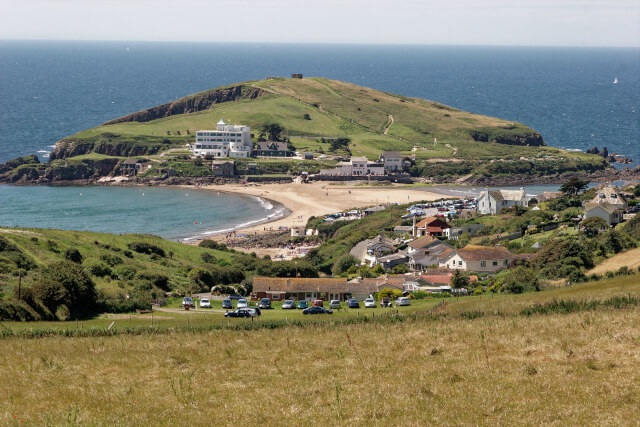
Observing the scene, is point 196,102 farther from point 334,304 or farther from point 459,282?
point 334,304

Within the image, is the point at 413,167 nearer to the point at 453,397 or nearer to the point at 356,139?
the point at 356,139

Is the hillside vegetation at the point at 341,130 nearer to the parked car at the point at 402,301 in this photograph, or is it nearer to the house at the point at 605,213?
the house at the point at 605,213

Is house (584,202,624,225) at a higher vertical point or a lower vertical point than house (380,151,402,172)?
higher

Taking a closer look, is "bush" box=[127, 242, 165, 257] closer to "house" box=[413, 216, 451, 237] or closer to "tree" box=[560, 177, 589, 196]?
"house" box=[413, 216, 451, 237]

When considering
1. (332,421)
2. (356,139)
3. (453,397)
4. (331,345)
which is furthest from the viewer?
(356,139)

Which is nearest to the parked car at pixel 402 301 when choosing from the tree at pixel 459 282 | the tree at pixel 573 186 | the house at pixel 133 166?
the tree at pixel 459 282

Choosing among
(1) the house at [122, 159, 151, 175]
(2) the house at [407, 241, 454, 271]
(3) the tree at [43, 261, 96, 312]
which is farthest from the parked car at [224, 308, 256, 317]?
(1) the house at [122, 159, 151, 175]

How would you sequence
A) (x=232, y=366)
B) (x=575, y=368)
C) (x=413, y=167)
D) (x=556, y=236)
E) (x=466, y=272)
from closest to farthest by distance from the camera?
1. (x=575, y=368)
2. (x=232, y=366)
3. (x=466, y=272)
4. (x=556, y=236)
5. (x=413, y=167)

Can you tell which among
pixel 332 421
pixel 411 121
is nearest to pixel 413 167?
pixel 411 121
